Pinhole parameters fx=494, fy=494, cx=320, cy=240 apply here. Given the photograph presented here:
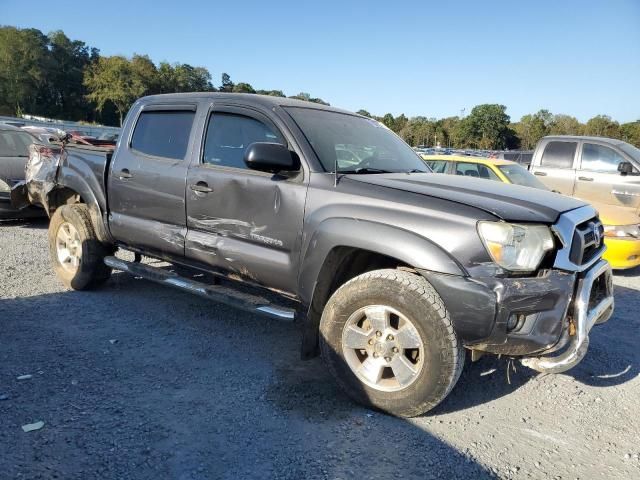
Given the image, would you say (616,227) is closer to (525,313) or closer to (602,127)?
(525,313)

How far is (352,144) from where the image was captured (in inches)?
149

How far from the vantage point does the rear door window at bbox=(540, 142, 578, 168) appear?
9141 mm

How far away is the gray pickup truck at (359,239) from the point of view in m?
2.67

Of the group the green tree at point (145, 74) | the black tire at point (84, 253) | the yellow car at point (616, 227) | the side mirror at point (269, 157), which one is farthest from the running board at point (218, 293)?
the green tree at point (145, 74)

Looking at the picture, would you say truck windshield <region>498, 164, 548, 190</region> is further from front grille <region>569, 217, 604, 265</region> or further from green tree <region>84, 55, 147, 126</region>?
green tree <region>84, 55, 147, 126</region>

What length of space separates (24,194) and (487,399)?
645 cm

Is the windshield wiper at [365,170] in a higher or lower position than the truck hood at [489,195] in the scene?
higher

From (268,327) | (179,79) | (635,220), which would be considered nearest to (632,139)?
(635,220)

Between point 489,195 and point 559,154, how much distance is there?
7297 mm

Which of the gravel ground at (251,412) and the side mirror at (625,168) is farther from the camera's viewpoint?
the side mirror at (625,168)

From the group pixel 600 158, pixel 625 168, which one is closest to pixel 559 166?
pixel 600 158

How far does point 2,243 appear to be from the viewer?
7.01 meters

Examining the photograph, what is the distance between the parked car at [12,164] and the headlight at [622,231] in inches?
343

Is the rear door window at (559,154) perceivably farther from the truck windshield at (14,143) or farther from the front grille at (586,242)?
the truck windshield at (14,143)
